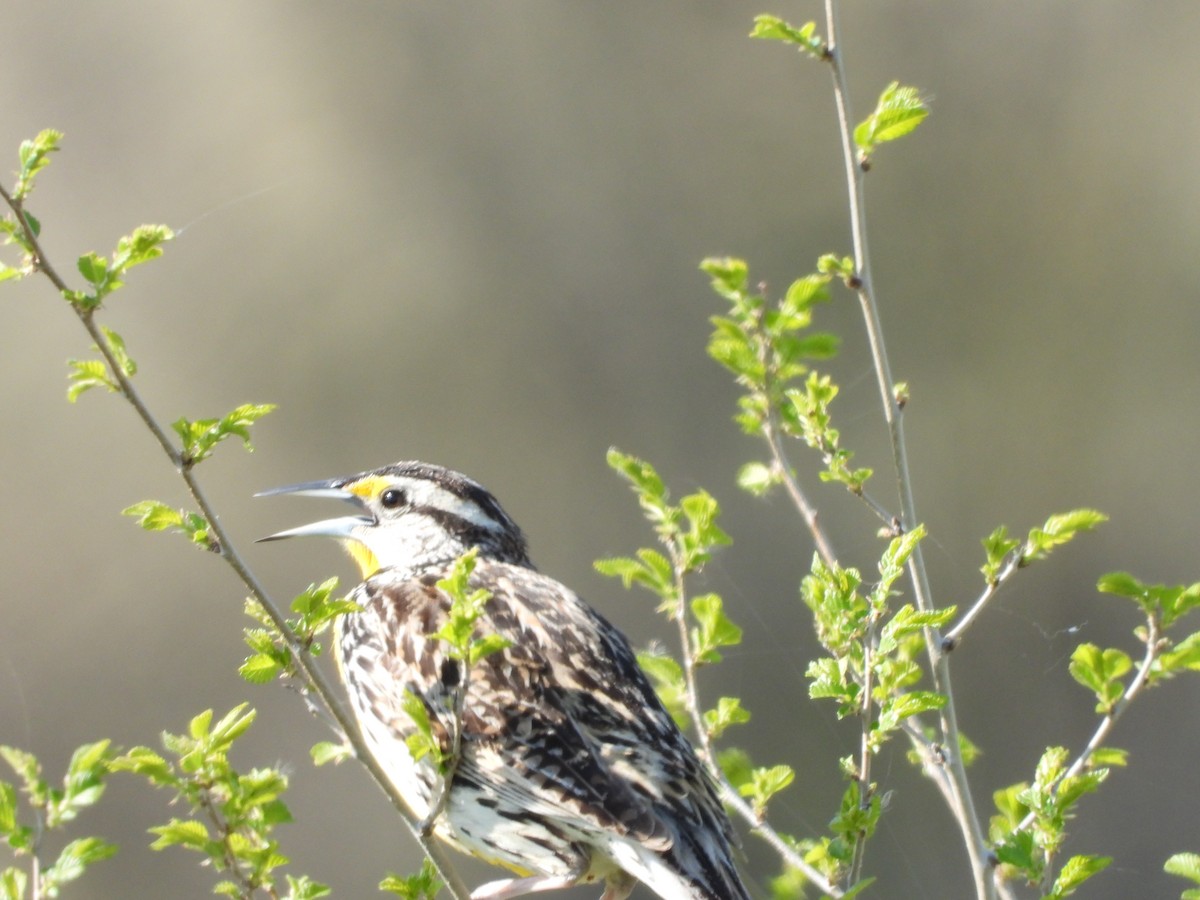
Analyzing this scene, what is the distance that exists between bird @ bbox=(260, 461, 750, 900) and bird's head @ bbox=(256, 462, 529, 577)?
0.26m

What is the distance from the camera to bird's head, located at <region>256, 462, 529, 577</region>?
2309 millimetres

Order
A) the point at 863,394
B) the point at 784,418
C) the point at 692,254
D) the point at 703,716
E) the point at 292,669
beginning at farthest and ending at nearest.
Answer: the point at 692,254, the point at 863,394, the point at 703,716, the point at 784,418, the point at 292,669

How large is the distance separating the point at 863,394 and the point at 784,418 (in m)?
2.66

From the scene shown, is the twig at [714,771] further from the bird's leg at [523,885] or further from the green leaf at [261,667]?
the green leaf at [261,667]

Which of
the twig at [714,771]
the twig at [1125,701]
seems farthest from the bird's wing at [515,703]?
the twig at [1125,701]

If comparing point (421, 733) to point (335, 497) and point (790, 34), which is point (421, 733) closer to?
point (790, 34)

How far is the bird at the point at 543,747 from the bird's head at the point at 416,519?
0.87 feet

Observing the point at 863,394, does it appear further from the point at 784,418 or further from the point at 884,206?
the point at 784,418

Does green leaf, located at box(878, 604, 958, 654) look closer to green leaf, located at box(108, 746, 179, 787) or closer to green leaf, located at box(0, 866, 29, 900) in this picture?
green leaf, located at box(108, 746, 179, 787)

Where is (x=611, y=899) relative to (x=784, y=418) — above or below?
below

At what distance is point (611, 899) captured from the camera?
6.16 feet

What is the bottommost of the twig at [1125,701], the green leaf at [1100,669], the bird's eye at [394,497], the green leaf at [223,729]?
the twig at [1125,701]

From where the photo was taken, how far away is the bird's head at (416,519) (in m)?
2.31

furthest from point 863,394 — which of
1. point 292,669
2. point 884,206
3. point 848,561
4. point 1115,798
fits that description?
point 292,669
